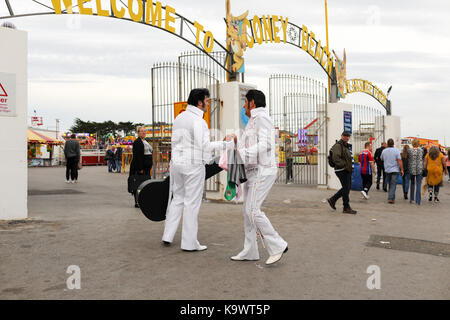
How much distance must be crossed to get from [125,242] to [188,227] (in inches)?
38.9

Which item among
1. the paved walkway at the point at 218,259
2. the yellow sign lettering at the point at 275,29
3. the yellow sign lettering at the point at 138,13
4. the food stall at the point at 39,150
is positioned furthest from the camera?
the food stall at the point at 39,150

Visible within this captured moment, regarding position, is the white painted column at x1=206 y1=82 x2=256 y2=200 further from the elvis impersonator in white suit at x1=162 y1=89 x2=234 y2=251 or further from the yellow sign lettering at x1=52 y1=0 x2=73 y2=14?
the elvis impersonator in white suit at x1=162 y1=89 x2=234 y2=251

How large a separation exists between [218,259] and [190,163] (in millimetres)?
1202

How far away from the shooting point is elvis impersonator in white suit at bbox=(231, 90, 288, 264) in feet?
14.9

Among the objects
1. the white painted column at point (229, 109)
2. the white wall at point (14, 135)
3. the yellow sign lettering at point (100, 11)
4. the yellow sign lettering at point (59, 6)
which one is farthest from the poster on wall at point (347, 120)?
the white wall at point (14, 135)

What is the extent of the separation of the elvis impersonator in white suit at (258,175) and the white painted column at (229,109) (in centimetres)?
560

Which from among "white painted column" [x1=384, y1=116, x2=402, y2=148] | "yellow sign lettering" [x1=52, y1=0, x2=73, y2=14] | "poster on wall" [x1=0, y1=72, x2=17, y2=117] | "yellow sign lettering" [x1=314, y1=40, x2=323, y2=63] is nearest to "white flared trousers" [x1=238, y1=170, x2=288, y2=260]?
"poster on wall" [x1=0, y1=72, x2=17, y2=117]

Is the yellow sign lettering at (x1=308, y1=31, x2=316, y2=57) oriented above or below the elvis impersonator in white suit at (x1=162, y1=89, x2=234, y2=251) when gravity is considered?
above

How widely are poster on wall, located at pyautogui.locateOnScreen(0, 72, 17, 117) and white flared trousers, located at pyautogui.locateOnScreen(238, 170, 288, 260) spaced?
4.44 metres

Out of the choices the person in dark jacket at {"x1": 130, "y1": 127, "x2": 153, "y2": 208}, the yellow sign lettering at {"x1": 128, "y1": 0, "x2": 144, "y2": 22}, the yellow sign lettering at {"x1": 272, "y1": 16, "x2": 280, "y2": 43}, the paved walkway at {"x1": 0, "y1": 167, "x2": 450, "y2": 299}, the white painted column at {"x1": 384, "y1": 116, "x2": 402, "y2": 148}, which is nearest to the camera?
the paved walkway at {"x1": 0, "y1": 167, "x2": 450, "y2": 299}

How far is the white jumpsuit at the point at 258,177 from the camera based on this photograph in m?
4.56

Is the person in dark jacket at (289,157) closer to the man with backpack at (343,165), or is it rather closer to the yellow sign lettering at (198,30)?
the man with backpack at (343,165)

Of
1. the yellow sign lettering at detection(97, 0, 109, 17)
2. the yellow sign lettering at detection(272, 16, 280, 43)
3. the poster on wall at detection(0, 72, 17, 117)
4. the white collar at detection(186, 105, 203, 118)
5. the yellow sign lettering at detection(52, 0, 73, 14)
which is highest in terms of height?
the yellow sign lettering at detection(272, 16, 280, 43)
